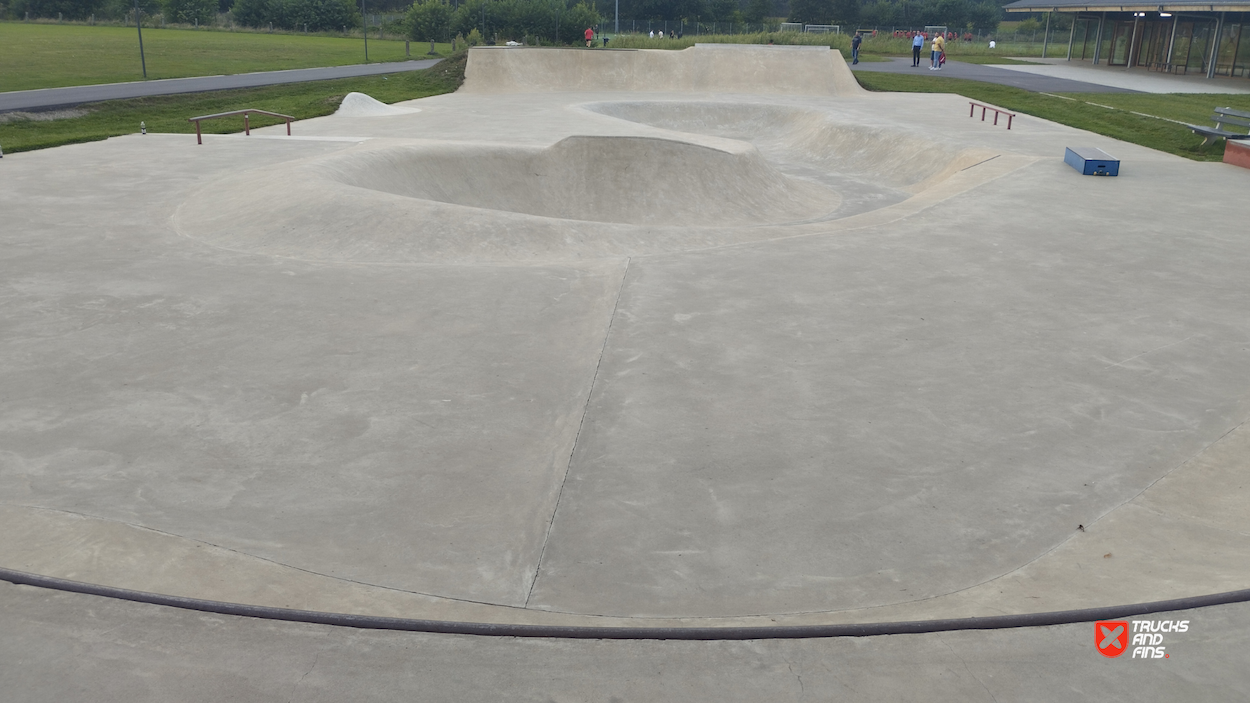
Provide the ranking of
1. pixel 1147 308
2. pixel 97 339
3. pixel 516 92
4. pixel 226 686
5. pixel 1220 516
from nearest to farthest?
pixel 226 686 < pixel 1220 516 < pixel 97 339 < pixel 1147 308 < pixel 516 92

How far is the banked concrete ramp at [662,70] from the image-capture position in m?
32.2

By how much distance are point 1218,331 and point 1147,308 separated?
0.67m

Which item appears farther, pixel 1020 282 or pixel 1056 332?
pixel 1020 282

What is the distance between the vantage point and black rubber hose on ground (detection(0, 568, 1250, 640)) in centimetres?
380

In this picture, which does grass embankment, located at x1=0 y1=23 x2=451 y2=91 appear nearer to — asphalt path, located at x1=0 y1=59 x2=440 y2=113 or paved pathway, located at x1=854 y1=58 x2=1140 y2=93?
asphalt path, located at x1=0 y1=59 x2=440 y2=113

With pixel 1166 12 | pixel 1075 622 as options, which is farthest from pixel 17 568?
pixel 1166 12

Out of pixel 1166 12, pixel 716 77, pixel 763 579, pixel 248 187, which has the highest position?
pixel 1166 12

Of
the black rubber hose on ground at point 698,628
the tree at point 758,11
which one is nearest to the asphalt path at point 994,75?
the black rubber hose on ground at point 698,628

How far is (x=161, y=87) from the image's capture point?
1133 inches

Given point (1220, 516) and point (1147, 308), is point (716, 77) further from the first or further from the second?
point (1220, 516)

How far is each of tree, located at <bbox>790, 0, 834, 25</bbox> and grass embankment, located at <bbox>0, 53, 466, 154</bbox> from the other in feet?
206

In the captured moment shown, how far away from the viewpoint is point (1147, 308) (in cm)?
828

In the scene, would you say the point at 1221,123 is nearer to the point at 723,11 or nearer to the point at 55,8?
the point at 723,11

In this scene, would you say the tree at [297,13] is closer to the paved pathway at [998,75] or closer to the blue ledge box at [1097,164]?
the paved pathway at [998,75]
